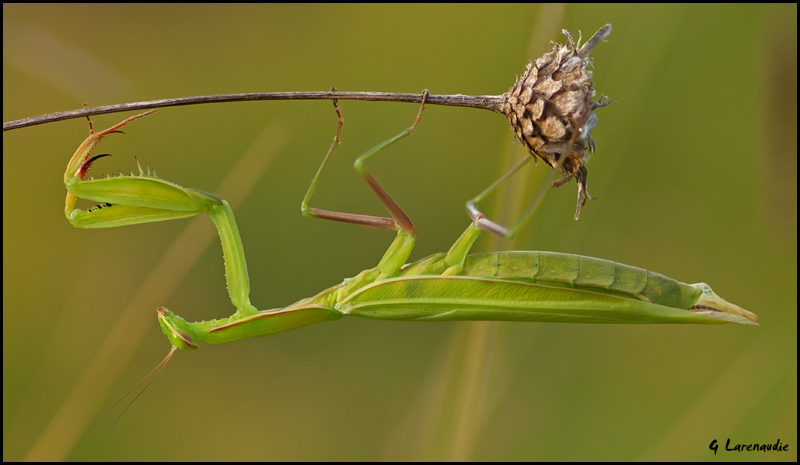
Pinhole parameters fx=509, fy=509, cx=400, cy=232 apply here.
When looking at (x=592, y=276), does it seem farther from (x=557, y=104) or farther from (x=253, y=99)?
(x=253, y=99)

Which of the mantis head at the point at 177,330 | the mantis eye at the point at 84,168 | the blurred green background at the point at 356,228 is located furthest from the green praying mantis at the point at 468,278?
the blurred green background at the point at 356,228

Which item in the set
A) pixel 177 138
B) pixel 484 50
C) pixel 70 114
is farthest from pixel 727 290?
pixel 177 138

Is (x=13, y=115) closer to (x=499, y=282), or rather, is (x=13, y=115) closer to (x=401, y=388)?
(x=401, y=388)

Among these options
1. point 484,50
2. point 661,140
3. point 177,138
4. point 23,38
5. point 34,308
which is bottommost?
point 34,308

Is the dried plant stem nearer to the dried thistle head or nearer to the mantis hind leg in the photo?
the dried thistle head

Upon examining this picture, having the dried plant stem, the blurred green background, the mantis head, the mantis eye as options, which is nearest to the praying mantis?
the mantis eye

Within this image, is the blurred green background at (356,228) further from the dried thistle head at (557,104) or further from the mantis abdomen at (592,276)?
the dried thistle head at (557,104)

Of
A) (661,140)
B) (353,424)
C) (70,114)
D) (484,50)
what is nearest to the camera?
(70,114)
